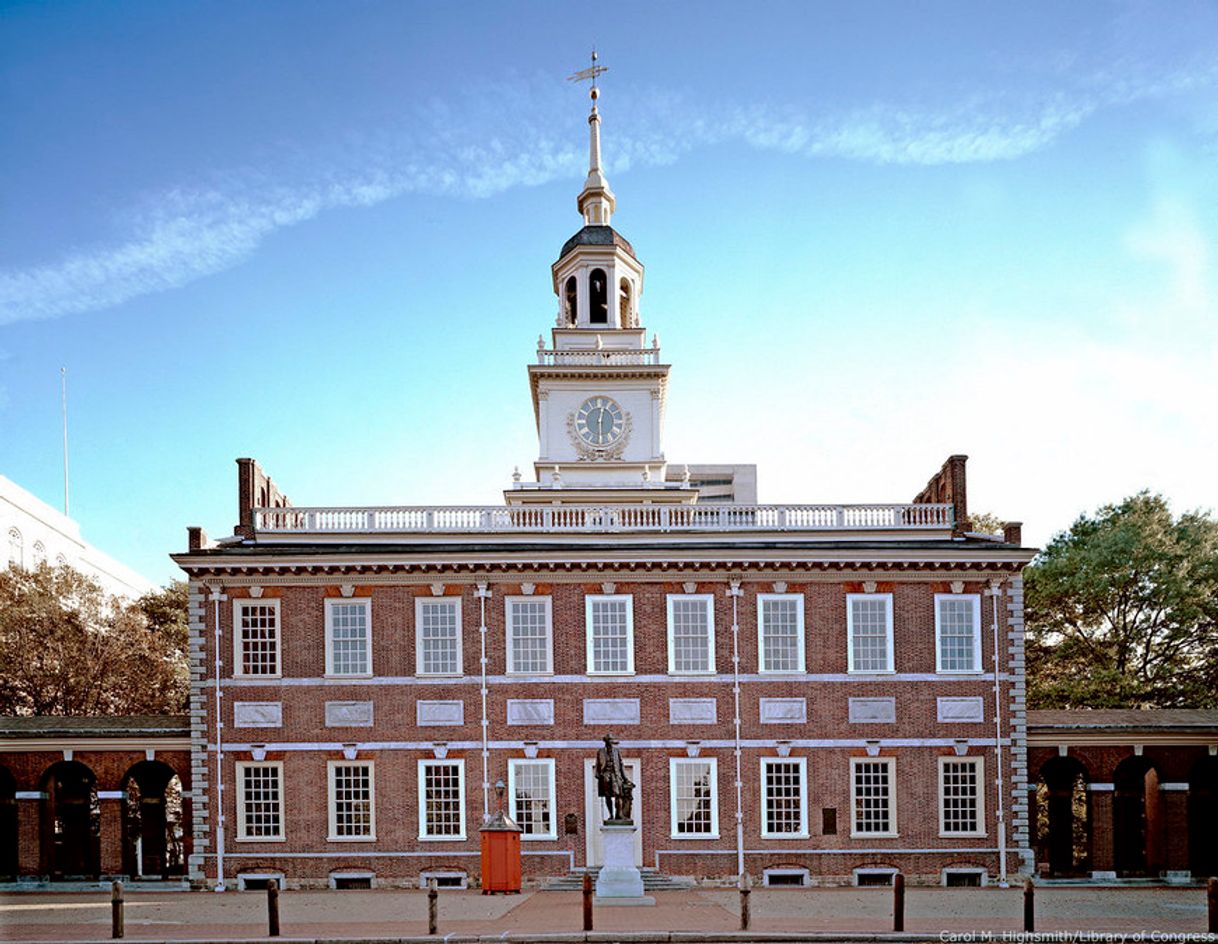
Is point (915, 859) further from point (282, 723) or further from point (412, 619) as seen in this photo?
point (282, 723)

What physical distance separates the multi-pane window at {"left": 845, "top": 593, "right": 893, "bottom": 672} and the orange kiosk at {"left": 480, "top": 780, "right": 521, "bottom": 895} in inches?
413

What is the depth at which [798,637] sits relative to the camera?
37156mm

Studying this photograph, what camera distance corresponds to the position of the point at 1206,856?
3816 cm

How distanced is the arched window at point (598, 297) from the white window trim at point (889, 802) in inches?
844

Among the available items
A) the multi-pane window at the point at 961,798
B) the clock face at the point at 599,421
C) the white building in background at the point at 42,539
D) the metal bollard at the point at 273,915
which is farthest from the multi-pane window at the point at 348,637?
the white building in background at the point at 42,539

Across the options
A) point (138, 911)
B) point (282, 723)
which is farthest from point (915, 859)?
point (138, 911)

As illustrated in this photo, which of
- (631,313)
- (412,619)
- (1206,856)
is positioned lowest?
(1206,856)

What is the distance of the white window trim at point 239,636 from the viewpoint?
3675 centimetres

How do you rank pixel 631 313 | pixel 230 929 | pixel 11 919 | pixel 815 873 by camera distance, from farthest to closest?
pixel 631 313 < pixel 815 873 < pixel 11 919 < pixel 230 929

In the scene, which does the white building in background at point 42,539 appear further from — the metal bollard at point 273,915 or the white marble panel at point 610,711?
the metal bollard at point 273,915

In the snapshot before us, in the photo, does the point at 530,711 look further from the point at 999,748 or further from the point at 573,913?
the point at 999,748

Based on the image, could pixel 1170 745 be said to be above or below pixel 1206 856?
above

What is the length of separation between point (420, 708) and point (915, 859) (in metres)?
13.8

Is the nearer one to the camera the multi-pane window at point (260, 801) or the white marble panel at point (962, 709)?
the multi-pane window at point (260, 801)
